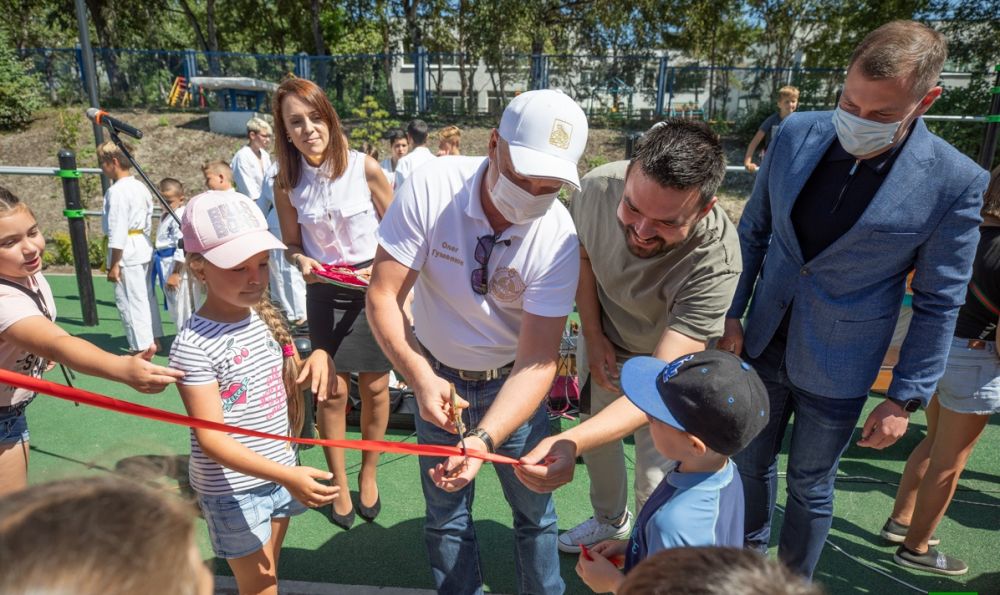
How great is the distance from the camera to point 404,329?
2.25m

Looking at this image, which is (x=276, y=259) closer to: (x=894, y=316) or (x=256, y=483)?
(x=256, y=483)

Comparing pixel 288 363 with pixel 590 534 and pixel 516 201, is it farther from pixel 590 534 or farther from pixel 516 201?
pixel 590 534

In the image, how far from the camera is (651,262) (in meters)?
2.36

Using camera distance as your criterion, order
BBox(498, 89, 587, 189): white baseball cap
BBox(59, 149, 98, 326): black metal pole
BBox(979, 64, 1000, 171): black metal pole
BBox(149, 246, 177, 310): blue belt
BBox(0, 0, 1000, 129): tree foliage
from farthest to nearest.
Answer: BBox(0, 0, 1000, 129): tree foliage → BBox(59, 149, 98, 326): black metal pole → BBox(149, 246, 177, 310): blue belt → BBox(979, 64, 1000, 171): black metal pole → BBox(498, 89, 587, 189): white baseball cap

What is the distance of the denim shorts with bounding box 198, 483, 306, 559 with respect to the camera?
2.21 m

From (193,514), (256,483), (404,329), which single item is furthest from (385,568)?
(193,514)

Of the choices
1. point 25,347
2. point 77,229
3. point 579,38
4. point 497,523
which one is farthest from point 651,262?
point 579,38

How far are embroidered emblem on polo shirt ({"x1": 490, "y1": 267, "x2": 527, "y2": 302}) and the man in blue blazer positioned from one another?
1.05 meters

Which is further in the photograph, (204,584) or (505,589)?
(505,589)

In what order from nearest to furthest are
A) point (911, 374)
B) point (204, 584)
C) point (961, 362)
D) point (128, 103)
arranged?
point (204, 584) → point (911, 374) → point (961, 362) → point (128, 103)

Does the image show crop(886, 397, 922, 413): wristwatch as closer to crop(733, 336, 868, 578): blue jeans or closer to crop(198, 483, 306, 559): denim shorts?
crop(733, 336, 868, 578): blue jeans

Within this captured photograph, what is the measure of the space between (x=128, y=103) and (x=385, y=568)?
892 inches

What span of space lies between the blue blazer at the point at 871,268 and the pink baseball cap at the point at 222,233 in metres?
1.88

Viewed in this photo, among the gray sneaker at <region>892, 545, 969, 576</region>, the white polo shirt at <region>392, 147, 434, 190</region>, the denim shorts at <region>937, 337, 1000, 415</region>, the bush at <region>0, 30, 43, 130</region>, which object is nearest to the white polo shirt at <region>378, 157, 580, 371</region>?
the denim shorts at <region>937, 337, 1000, 415</region>
